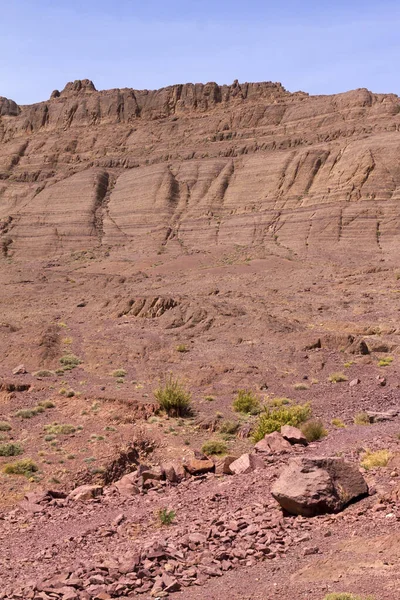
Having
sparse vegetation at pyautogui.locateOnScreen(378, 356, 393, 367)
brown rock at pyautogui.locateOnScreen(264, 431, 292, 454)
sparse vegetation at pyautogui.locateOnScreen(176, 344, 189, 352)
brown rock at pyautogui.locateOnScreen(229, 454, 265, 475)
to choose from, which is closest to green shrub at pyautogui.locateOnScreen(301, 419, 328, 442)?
brown rock at pyautogui.locateOnScreen(264, 431, 292, 454)

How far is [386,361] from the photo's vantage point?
79.5 ft

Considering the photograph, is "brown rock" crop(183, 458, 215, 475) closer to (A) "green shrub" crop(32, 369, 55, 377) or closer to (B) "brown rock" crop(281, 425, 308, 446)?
(B) "brown rock" crop(281, 425, 308, 446)

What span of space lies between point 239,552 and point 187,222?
59.4 metres

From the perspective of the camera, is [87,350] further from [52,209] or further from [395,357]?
[52,209]

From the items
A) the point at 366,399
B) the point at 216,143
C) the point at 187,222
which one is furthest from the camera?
the point at 216,143

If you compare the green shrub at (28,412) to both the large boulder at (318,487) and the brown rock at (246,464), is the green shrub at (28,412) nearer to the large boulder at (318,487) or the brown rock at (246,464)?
the brown rock at (246,464)

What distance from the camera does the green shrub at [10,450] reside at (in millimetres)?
15828

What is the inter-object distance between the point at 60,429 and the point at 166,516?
25.0 feet

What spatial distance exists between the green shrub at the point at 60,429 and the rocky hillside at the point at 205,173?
37.3 meters

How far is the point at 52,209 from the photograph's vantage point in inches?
2933

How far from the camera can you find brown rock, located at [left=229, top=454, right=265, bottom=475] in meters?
12.0

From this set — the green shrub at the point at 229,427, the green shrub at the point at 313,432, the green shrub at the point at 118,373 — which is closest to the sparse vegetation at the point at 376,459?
the green shrub at the point at 313,432

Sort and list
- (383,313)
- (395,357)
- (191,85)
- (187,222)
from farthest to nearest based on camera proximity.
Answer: (191,85) < (187,222) < (383,313) < (395,357)

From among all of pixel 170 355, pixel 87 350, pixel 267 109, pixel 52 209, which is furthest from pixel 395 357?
pixel 267 109
